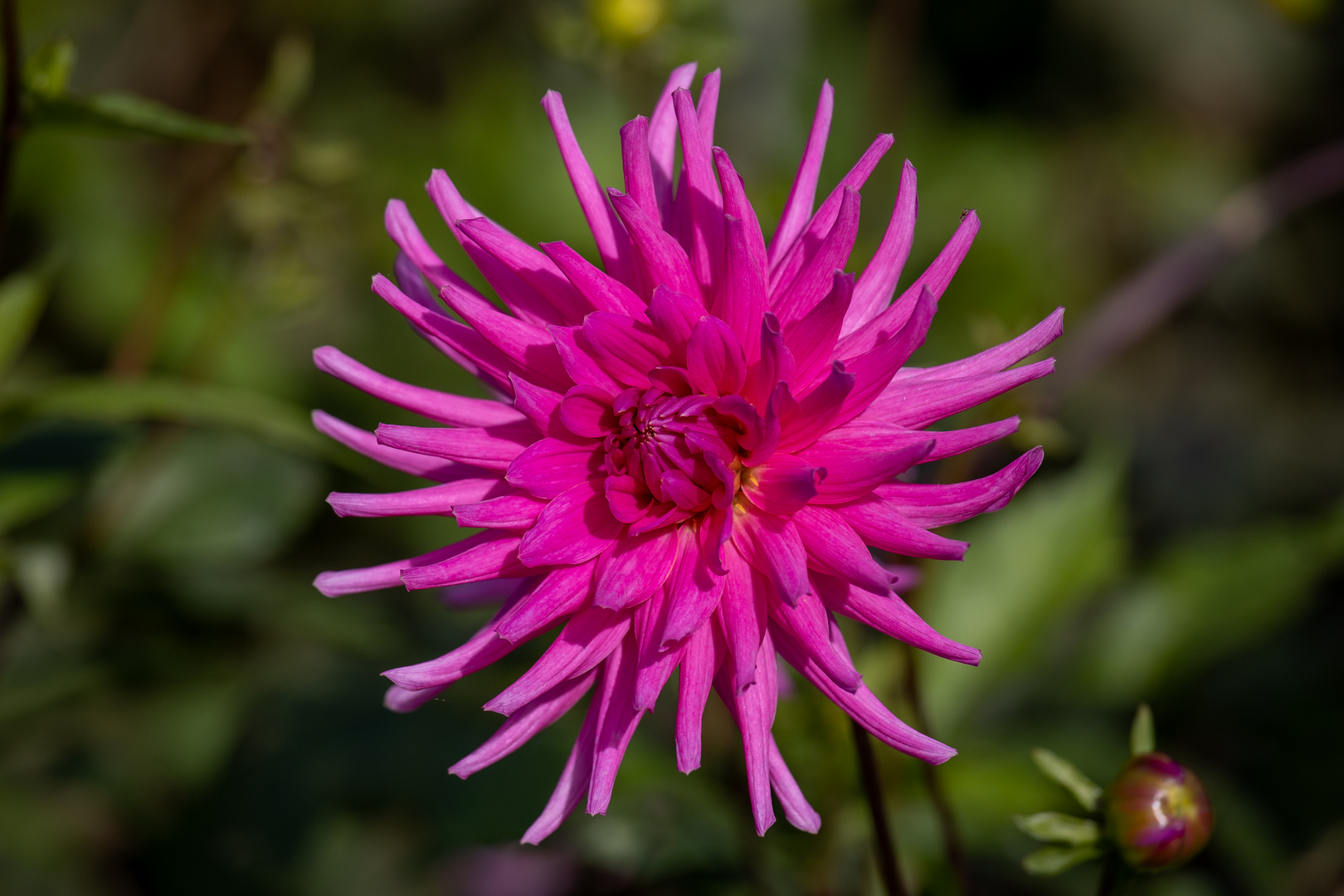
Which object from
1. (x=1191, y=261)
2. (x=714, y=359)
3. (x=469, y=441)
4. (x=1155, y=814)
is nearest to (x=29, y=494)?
(x=469, y=441)

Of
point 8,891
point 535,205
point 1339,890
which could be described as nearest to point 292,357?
point 535,205

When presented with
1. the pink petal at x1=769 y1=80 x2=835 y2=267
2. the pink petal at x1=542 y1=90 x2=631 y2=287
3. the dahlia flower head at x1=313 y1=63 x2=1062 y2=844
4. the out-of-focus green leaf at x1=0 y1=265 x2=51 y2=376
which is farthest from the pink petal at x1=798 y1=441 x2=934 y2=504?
the out-of-focus green leaf at x1=0 y1=265 x2=51 y2=376

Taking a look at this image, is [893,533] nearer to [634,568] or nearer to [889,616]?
[889,616]

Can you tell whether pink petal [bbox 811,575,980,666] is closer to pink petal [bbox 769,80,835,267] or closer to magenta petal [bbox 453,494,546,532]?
magenta petal [bbox 453,494,546,532]

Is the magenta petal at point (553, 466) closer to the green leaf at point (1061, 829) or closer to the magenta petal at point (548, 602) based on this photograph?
the magenta petal at point (548, 602)

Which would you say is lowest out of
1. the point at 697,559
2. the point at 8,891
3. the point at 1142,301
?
the point at 8,891

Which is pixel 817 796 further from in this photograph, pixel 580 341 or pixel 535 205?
pixel 535 205
